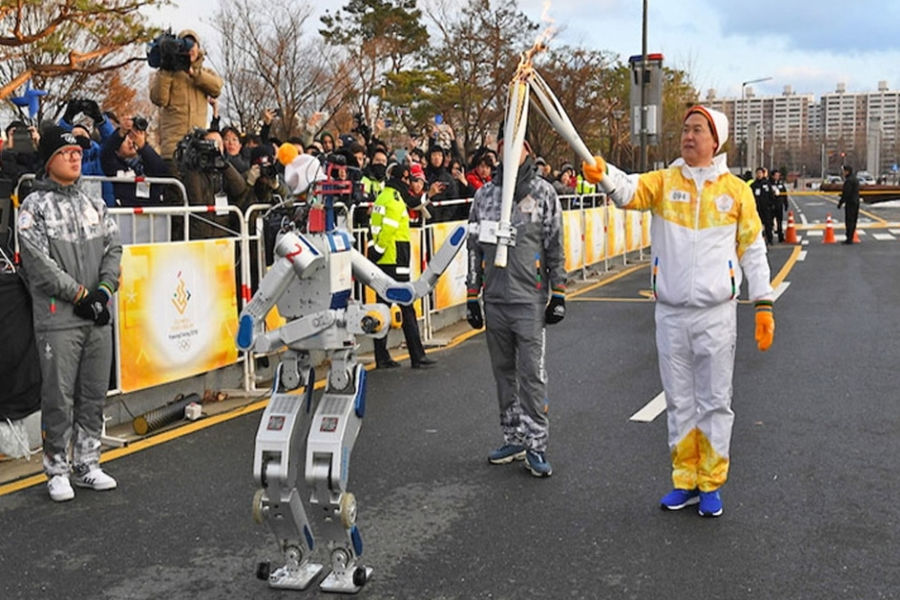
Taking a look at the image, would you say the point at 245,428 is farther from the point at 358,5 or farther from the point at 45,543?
the point at 358,5

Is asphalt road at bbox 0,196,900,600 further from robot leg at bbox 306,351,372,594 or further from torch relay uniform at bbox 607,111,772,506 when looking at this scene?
torch relay uniform at bbox 607,111,772,506

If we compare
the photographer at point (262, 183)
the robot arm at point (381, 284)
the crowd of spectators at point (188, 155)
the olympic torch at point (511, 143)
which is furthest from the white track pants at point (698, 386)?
the photographer at point (262, 183)

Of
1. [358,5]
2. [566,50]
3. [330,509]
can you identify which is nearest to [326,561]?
[330,509]

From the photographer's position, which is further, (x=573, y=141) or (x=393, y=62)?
(x=393, y=62)

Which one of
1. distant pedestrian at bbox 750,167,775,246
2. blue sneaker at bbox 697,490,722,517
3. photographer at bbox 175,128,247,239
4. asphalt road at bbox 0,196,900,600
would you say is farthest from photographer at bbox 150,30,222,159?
distant pedestrian at bbox 750,167,775,246

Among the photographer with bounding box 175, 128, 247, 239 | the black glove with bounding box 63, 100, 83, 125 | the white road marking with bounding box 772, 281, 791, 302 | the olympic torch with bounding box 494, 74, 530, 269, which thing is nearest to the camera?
the olympic torch with bounding box 494, 74, 530, 269

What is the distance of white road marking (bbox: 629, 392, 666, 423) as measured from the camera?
23.6ft

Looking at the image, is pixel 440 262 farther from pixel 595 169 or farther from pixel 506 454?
pixel 506 454

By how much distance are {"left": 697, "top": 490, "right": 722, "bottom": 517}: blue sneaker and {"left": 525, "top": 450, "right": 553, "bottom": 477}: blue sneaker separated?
1.07 metres

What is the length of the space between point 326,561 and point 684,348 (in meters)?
2.23

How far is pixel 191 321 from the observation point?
7699 mm

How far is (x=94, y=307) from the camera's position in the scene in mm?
5605

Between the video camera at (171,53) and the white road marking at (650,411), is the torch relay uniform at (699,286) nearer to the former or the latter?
the white road marking at (650,411)

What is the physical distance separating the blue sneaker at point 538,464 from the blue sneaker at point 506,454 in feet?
0.72
